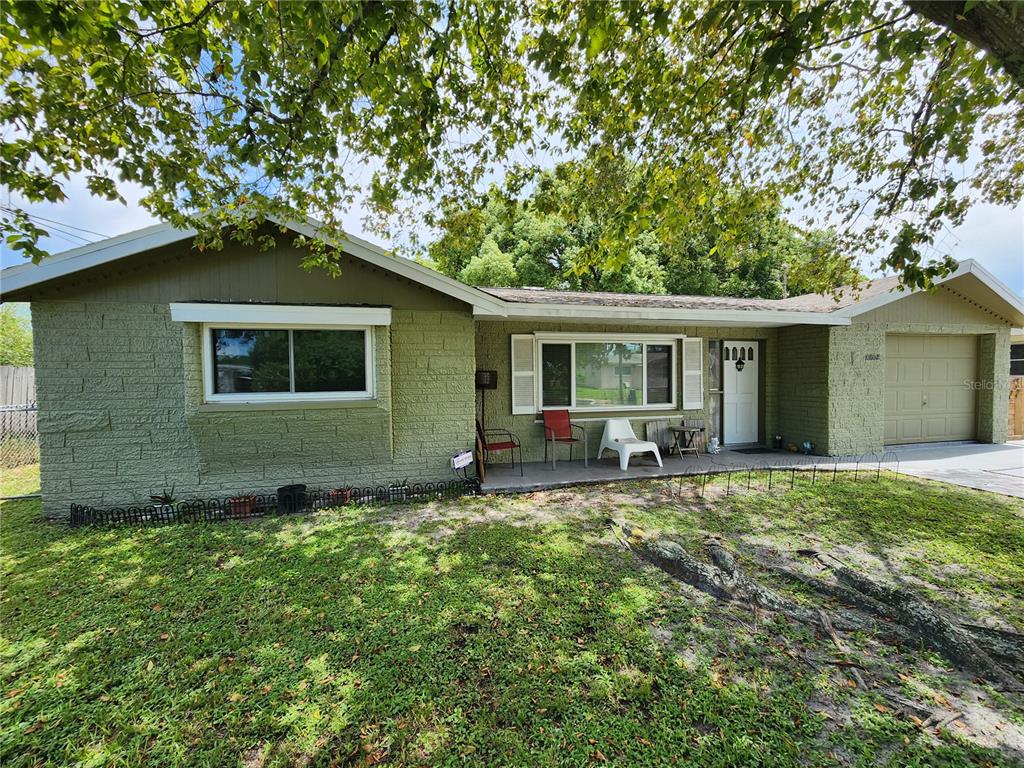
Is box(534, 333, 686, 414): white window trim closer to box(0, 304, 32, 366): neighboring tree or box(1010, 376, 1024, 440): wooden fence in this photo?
box(1010, 376, 1024, 440): wooden fence

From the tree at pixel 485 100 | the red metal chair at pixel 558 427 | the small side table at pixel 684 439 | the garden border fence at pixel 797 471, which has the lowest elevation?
the garden border fence at pixel 797 471

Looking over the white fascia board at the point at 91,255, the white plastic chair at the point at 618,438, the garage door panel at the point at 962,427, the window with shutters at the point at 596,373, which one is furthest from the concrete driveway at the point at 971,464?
the white fascia board at the point at 91,255

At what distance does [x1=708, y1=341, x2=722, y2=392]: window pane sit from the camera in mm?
9484

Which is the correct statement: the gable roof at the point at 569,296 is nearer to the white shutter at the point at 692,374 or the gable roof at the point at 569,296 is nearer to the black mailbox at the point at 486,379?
the white shutter at the point at 692,374

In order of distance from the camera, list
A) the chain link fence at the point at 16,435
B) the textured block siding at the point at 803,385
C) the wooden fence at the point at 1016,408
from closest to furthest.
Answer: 1. the chain link fence at the point at 16,435
2. the textured block siding at the point at 803,385
3. the wooden fence at the point at 1016,408

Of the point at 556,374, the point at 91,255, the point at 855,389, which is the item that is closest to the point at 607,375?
the point at 556,374

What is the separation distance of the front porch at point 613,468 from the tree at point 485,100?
371 centimetres

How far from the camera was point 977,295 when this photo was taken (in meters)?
9.27

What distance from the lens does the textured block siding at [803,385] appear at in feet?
28.8

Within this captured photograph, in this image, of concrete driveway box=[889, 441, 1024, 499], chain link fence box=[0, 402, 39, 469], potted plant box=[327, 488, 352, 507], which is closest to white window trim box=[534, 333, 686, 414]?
potted plant box=[327, 488, 352, 507]

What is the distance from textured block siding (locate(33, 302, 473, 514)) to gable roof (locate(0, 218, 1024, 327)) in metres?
0.63

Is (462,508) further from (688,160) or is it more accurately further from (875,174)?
(875,174)

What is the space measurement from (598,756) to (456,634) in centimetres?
130

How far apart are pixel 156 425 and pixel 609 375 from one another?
7.49 metres
